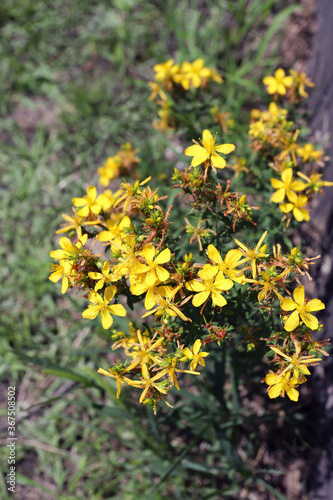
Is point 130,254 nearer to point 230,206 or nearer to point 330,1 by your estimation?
point 230,206

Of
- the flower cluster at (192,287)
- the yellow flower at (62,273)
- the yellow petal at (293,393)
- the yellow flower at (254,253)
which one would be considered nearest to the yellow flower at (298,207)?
the flower cluster at (192,287)

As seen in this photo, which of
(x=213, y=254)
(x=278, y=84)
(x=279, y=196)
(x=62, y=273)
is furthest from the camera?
(x=278, y=84)

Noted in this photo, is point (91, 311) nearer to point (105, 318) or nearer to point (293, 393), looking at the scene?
point (105, 318)

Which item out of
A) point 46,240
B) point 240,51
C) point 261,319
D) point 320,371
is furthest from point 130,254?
point 240,51

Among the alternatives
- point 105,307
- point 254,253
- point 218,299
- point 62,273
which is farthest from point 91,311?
point 254,253

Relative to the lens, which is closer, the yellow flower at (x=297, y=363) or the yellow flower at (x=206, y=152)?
the yellow flower at (x=297, y=363)

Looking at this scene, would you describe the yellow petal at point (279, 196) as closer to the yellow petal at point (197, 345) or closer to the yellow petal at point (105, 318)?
the yellow petal at point (197, 345)
